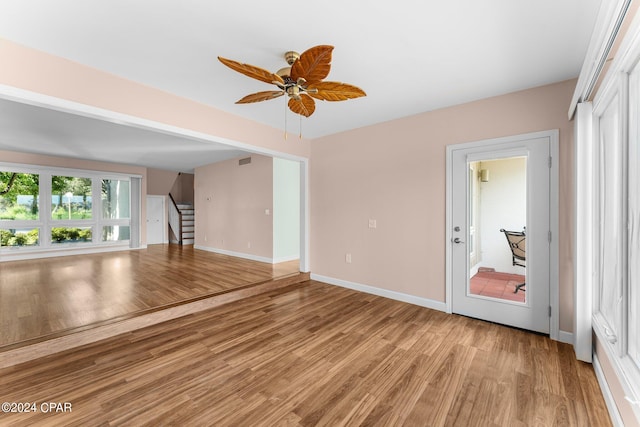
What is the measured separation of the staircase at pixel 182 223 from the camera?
9.49 m

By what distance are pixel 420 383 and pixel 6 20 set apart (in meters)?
3.99

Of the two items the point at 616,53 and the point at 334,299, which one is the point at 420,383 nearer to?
the point at 334,299

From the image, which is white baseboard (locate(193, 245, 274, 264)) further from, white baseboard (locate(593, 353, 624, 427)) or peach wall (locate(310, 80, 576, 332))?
white baseboard (locate(593, 353, 624, 427))

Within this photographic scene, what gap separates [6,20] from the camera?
1905 mm

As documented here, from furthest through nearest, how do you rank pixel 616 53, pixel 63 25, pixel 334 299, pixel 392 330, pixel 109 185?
pixel 109 185 < pixel 334 299 < pixel 392 330 < pixel 63 25 < pixel 616 53

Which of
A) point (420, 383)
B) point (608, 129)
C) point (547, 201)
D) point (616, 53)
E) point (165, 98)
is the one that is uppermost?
point (165, 98)

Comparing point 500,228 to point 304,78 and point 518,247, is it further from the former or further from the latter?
point 304,78

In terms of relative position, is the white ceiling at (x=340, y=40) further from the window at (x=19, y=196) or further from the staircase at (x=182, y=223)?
the staircase at (x=182, y=223)

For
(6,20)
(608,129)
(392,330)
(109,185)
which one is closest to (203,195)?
(109,185)

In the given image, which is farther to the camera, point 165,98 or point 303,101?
point 165,98

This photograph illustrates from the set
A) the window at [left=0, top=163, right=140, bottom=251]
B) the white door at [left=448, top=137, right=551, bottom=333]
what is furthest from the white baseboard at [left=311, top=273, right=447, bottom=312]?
the window at [left=0, top=163, right=140, bottom=251]

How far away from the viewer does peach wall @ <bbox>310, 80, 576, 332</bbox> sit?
273 cm

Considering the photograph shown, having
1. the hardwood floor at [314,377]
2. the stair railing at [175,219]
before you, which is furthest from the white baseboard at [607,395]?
the stair railing at [175,219]

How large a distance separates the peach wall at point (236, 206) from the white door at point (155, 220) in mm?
2228
